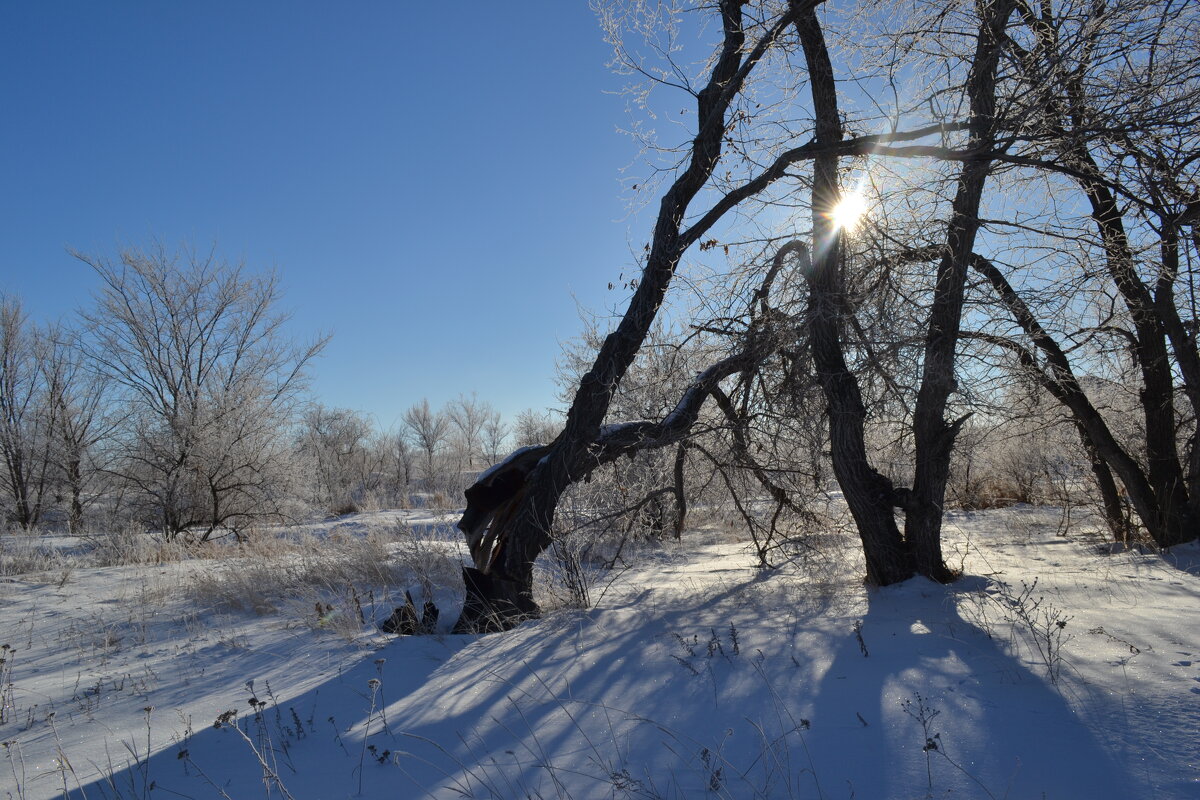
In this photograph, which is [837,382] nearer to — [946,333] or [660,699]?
[946,333]

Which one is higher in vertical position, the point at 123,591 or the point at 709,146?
the point at 709,146

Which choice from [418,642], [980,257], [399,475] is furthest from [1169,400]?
[399,475]

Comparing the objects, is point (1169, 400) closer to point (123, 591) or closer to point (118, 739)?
point (118, 739)

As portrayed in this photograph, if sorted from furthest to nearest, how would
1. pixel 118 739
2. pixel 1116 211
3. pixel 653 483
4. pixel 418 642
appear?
pixel 653 483 < pixel 1116 211 < pixel 418 642 < pixel 118 739

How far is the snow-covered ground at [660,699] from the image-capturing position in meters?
2.28

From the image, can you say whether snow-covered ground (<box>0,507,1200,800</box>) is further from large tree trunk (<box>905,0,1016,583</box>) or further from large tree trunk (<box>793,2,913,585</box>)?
large tree trunk (<box>905,0,1016,583</box>)

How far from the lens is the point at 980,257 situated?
5234mm

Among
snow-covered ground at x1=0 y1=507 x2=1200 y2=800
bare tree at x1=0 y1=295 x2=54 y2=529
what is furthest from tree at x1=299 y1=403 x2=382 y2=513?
snow-covered ground at x1=0 y1=507 x2=1200 y2=800

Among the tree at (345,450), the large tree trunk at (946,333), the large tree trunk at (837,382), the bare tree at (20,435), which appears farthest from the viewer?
the tree at (345,450)

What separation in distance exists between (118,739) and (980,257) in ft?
22.1

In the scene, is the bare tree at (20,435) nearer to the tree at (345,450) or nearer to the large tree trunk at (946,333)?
the tree at (345,450)

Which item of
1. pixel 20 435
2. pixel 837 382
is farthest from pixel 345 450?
pixel 837 382

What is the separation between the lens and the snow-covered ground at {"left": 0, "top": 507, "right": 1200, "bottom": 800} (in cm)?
228

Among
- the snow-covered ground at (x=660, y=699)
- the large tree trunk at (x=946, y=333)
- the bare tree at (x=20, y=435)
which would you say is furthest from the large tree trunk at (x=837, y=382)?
the bare tree at (x=20, y=435)
